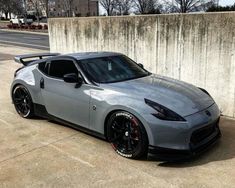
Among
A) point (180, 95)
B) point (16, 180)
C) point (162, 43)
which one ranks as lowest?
point (16, 180)

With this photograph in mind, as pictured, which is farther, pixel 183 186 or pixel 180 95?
pixel 180 95

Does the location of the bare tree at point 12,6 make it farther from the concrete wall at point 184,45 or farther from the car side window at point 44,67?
the car side window at point 44,67

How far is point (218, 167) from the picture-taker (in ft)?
14.0

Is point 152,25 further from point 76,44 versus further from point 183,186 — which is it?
point 183,186

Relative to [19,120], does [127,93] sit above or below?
above

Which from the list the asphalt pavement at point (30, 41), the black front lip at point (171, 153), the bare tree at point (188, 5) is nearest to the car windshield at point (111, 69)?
the black front lip at point (171, 153)

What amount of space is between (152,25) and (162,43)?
1.60ft

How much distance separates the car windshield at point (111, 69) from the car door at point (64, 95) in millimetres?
208

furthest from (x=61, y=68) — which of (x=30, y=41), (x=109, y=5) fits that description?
(x=109, y=5)

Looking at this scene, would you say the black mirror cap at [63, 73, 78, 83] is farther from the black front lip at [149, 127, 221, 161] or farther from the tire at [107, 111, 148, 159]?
the black front lip at [149, 127, 221, 161]

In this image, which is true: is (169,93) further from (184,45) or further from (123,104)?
(184,45)

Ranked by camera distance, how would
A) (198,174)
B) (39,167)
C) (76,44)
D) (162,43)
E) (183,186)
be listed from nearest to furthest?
(183,186) → (198,174) → (39,167) → (162,43) → (76,44)

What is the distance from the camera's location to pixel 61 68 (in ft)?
18.6

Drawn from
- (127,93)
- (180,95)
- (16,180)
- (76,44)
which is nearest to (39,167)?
(16,180)
